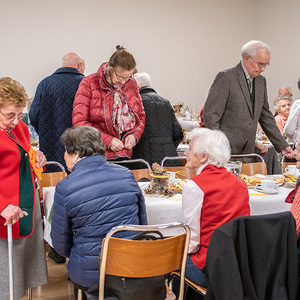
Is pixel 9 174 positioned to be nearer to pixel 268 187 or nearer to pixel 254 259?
pixel 254 259

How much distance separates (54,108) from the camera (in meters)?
3.20

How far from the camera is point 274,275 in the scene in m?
1.56

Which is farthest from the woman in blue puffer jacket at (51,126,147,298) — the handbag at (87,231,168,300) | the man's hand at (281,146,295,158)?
the man's hand at (281,146,295,158)

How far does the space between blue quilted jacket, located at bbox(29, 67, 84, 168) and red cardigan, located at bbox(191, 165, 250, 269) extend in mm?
1749

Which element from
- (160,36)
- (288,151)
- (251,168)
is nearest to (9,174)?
(251,168)

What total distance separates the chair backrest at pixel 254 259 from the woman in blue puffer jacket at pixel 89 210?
491 millimetres

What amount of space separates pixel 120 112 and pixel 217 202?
148 centimetres

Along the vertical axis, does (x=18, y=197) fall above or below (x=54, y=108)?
below

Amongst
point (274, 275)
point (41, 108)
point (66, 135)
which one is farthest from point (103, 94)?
point (274, 275)

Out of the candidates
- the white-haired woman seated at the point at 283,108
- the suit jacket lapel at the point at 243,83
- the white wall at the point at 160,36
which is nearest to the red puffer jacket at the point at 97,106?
the suit jacket lapel at the point at 243,83

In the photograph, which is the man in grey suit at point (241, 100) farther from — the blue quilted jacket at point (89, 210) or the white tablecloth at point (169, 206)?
the blue quilted jacket at point (89, 210)

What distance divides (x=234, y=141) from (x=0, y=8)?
5.28 meters

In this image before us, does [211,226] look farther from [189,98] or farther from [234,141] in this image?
[189,98]

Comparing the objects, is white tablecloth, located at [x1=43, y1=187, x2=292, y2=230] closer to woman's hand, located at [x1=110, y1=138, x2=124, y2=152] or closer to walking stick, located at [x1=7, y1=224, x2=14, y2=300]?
walking stick, located at [x1=7, y1=224, x2=14, y2=300]
